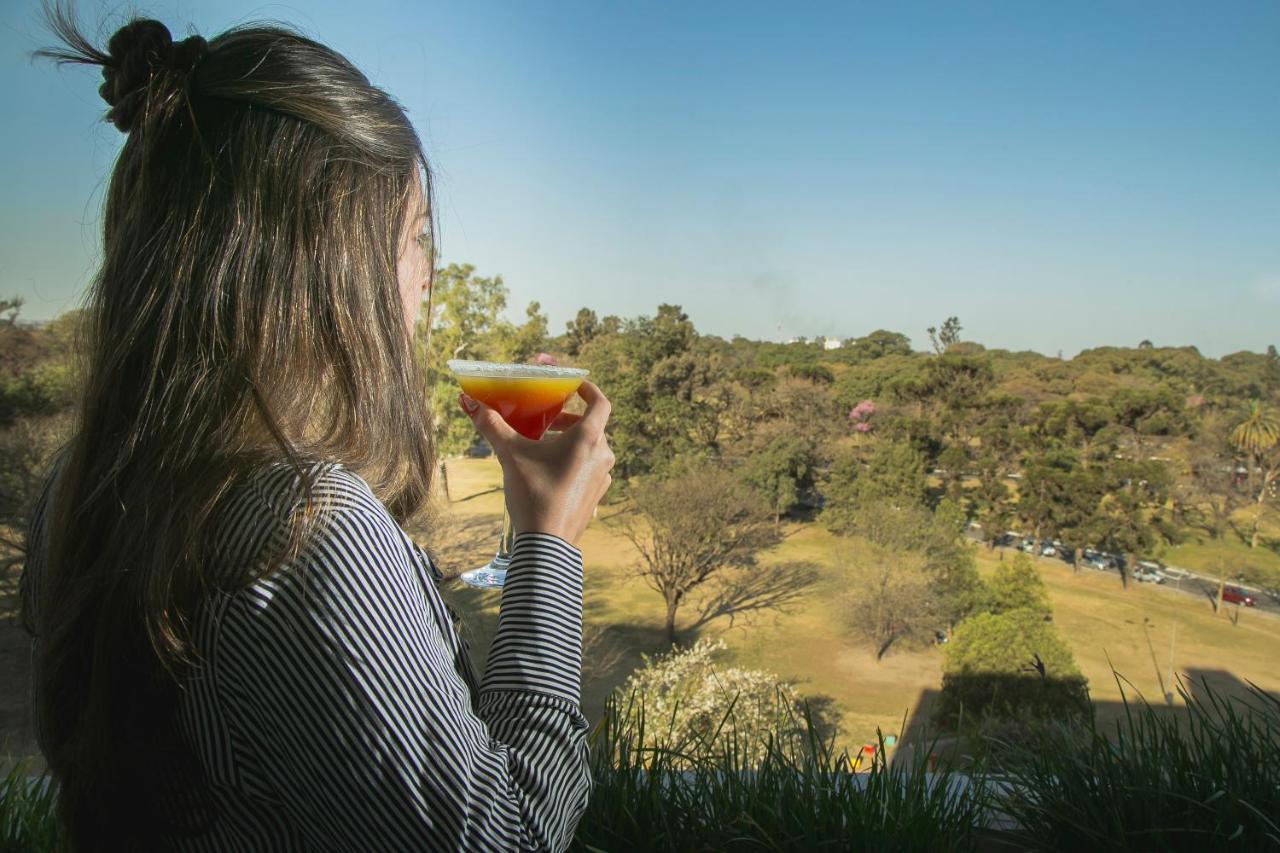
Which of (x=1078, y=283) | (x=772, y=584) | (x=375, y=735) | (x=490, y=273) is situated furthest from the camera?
(x=1078, y=283)

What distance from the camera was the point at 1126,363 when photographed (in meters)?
36.8

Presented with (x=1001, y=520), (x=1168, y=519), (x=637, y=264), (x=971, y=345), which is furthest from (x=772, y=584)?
(x=637, y=264)

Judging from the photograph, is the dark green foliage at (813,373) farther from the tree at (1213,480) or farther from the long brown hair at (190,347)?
the long brown hair at (190,347)

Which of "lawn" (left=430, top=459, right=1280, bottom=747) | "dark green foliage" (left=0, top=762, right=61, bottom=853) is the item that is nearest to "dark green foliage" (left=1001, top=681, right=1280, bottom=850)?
"dark green foliage" (left=0, top=762, right=61, bottom=853)

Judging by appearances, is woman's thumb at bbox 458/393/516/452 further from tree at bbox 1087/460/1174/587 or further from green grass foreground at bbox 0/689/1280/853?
tree at bbox 1087/460/1174/587

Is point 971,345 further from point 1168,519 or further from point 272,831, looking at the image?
point 272,831

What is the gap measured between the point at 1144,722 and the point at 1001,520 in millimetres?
26851

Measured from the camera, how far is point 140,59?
662 millimetres

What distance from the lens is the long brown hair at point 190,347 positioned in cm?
58

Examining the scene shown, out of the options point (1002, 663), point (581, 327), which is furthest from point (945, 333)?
point (1002, 663)

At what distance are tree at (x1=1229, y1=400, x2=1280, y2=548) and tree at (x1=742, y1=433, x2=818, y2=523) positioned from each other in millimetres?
14734

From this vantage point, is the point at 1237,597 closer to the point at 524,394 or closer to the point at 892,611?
the point at 892,611

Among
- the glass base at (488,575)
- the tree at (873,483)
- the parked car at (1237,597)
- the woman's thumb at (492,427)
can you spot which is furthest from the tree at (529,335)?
the woman's thumb at (492,427)

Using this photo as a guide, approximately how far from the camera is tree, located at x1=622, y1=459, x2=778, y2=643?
21.7m
